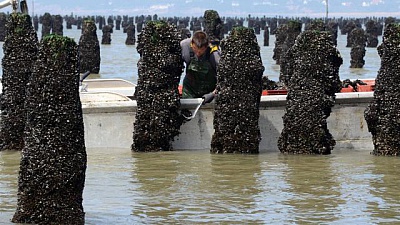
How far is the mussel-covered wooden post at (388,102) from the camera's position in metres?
20.2

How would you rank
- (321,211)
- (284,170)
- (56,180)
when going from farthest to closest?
(284,170)
(321,211)
(56,180)

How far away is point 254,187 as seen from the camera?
17641 mm

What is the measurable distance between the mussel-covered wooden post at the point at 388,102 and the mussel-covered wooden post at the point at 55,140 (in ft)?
25.8

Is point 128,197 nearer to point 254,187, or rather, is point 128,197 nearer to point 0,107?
point 254,187

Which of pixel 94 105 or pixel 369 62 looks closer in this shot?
pixel 94 105

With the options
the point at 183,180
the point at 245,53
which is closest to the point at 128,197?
the point at 183,180

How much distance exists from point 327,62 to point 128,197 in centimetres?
538

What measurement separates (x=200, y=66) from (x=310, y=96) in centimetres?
203

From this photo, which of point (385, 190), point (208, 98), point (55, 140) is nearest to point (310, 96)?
point (208, 98)

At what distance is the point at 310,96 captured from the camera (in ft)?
67.7

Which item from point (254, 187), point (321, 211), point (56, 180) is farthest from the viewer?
point (254, 187)

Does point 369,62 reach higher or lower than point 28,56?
lower

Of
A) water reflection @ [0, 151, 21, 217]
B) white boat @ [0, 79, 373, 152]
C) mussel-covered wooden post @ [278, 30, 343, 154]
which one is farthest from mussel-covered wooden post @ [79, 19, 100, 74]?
mussel-covered wooden post @ [278, 30, 343, 154]

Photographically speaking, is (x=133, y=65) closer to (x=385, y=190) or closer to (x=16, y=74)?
(x=16, y=74)
